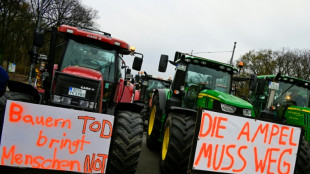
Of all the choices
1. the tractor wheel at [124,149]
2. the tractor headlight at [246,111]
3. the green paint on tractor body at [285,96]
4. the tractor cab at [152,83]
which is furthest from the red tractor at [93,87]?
the tractor cab at [152,83]

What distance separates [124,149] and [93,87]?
1.13 m

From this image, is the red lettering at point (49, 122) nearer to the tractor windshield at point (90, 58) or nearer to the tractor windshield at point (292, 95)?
the tractor windshield at point (90, 58)

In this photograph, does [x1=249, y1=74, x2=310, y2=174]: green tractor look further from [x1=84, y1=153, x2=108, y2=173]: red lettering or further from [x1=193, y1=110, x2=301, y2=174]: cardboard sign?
[x1=84, y1=153, x2=108, y2=173]: red lettering

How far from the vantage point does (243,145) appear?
3.72 m

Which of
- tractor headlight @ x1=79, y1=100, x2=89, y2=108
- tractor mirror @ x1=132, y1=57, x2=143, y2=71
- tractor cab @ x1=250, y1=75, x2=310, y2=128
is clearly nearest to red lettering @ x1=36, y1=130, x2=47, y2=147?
tractor headlight @ x1=79, y1=100, x2=89, y2=108

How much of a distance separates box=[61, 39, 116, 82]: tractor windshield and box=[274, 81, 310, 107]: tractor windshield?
521cm

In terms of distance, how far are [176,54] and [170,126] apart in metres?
2.29

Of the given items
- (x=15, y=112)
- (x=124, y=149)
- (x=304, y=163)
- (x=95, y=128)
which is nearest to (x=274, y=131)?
(x=304, y=163)

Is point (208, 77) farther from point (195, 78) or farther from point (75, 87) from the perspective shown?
point (75, 87)

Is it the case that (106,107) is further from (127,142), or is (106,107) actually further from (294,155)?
(294,155)

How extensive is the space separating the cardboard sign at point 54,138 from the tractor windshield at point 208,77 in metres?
3.09

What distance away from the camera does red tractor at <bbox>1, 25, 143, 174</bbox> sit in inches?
163

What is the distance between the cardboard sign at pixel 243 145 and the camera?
359 cm

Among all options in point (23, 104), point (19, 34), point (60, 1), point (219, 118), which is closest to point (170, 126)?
point (219, 118)
